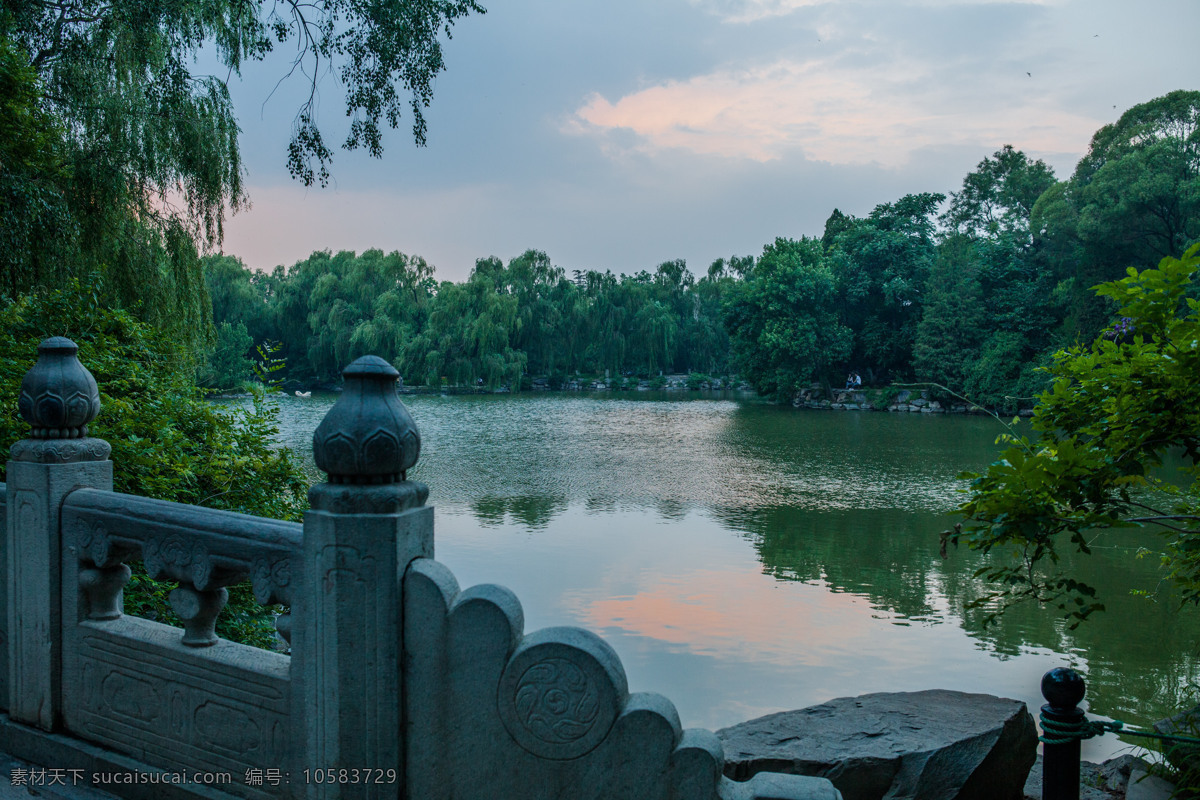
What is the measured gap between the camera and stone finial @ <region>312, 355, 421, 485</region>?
164 cm

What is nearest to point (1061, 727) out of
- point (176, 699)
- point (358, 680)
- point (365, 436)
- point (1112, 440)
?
point (1112, 440)

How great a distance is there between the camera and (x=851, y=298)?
115 feet

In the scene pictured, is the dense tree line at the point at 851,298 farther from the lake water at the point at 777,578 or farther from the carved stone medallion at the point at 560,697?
the carved stone medallion at the point at 560,697

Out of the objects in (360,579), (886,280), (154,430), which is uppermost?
(886,280)

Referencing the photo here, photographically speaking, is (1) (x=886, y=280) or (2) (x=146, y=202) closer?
(2) (x=146, y=202)

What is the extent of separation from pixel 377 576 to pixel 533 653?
342 mm

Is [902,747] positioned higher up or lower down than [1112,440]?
lower down

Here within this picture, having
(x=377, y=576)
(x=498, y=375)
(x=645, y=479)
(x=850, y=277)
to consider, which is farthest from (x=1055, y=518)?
(x=850, y=277)

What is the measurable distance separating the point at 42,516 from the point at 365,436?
3.94 feet

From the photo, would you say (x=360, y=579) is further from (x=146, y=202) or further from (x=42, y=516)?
(x=146, y=202)

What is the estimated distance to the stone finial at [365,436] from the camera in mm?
1637

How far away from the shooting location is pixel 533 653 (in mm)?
1595

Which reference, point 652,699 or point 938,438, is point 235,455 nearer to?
point 652,699

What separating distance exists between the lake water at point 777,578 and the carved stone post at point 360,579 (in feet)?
11.6
